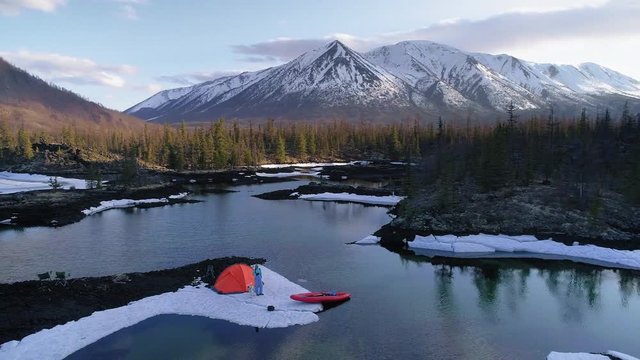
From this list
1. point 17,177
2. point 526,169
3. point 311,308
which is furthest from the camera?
point 17,177

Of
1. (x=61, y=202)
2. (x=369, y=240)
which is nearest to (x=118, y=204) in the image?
(x=61, y=202)

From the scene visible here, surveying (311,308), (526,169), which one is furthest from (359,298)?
(526,169)

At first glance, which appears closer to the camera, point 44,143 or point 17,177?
point 17,177

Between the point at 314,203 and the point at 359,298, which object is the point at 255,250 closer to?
the point at 359,298

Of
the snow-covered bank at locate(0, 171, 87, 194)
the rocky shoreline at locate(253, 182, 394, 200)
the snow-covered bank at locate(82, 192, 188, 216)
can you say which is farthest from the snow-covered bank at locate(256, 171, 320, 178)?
the snow-covered bank at locate(82, 192, 188, 216)

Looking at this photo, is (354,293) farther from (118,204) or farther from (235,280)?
(118,204)

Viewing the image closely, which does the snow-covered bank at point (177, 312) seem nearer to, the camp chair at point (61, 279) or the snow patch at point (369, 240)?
the camp chair at point (61, 279)
